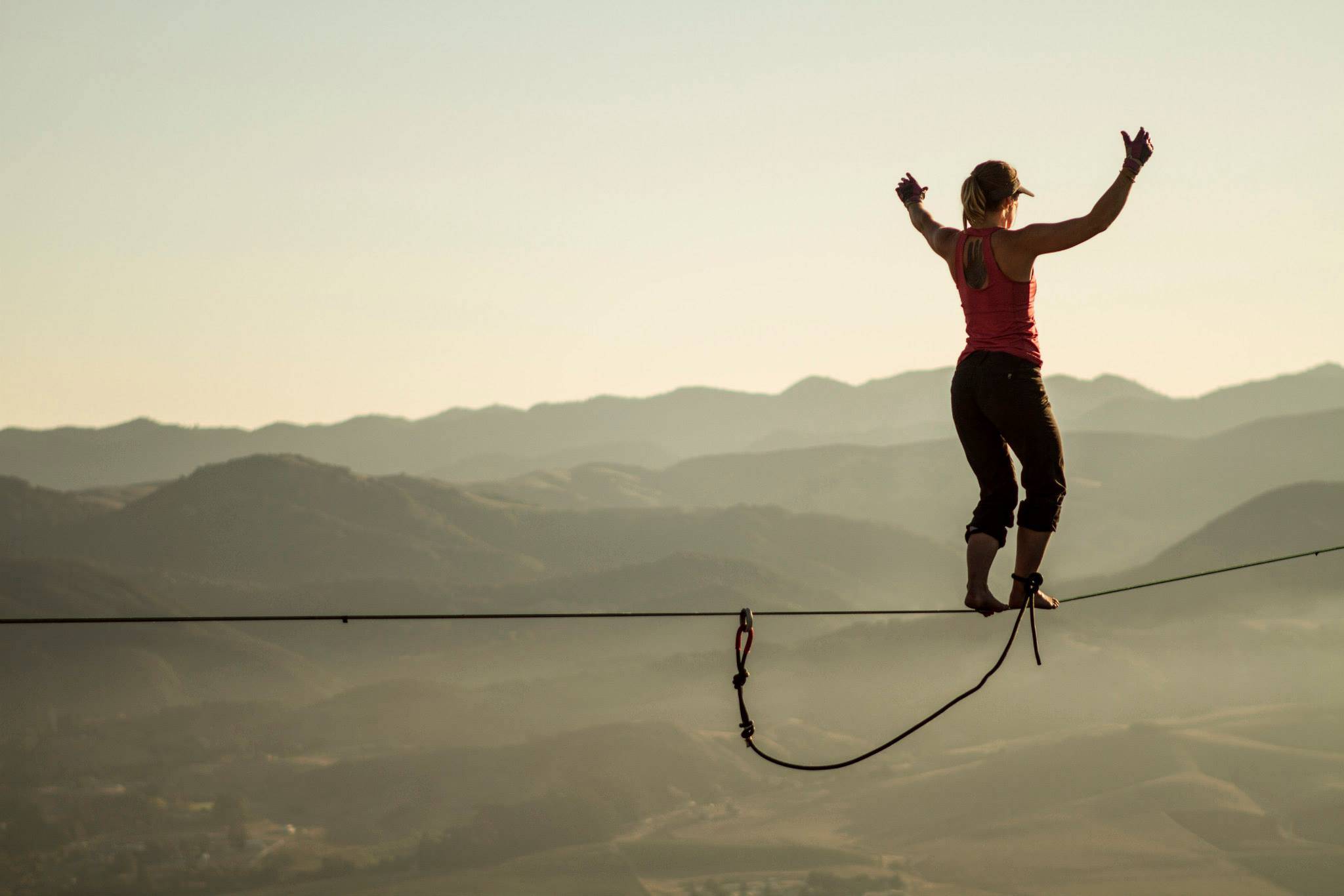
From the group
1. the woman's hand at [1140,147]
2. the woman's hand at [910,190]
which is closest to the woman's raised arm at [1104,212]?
the woman's hand at [1140,147]

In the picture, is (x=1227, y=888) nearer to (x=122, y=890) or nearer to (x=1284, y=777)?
(x=1284, y=777)

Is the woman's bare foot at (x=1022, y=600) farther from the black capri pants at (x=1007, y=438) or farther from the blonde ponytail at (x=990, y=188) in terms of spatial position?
the blonde ponytail at (x=990, y=188)

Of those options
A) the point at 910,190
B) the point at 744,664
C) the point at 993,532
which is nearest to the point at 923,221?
A: the point at 910,190

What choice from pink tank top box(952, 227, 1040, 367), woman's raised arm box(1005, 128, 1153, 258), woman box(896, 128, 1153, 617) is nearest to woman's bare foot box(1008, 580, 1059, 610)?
woman box(896, 128, 1153, 617)

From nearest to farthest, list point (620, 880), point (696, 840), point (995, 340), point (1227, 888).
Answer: point (995, 340), point (1227, 888), point (620, 880), point (696, 840)

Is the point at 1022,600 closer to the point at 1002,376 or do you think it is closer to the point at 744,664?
the point at 1002,376

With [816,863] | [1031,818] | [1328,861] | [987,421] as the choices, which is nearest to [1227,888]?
[1328,861]

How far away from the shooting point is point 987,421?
26.2ft

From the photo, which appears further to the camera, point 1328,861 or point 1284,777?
point 1284,777

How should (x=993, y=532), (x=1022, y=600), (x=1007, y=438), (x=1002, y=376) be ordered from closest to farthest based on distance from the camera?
(x=1002, y=376) < (x=1007, y=438) < (x=1022, y=600) < (x=993, y=532)

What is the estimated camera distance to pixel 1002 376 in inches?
300

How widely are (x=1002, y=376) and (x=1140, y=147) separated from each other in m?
1.38

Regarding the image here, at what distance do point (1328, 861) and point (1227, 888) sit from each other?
15489mm

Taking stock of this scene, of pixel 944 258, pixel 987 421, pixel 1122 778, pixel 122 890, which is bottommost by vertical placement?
pixel 122 890
